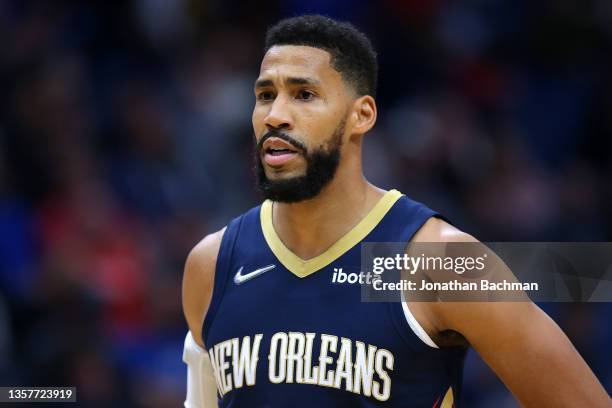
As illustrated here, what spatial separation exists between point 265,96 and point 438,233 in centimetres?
85

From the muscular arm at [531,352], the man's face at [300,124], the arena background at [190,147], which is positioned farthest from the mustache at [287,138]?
the arena background at [190,147]

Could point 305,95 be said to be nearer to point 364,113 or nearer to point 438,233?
point 364,113

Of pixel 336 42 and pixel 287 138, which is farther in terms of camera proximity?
pixel 336 42

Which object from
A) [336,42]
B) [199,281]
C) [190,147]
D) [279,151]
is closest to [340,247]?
[279,151]

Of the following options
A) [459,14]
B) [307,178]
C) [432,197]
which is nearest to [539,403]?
[307,178]

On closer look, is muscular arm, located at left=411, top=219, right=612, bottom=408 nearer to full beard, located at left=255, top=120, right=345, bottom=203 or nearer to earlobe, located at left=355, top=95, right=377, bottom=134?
full beard, located at left=255, top=120, right=345, bottom=203

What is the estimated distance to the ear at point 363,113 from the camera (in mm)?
4177

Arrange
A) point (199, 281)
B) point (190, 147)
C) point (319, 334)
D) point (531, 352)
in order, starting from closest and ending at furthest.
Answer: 1. point (531, 352)
2. point (319, 334)
3. point (199, 281)
4. point (190, 147)

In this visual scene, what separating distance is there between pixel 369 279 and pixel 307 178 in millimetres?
444

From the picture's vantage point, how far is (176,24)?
9531mm

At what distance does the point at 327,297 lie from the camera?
3.98m

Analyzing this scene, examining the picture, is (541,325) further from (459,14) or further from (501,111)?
(459,14)

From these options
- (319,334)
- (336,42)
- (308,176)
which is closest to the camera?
(319,334)

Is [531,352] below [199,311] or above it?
below
